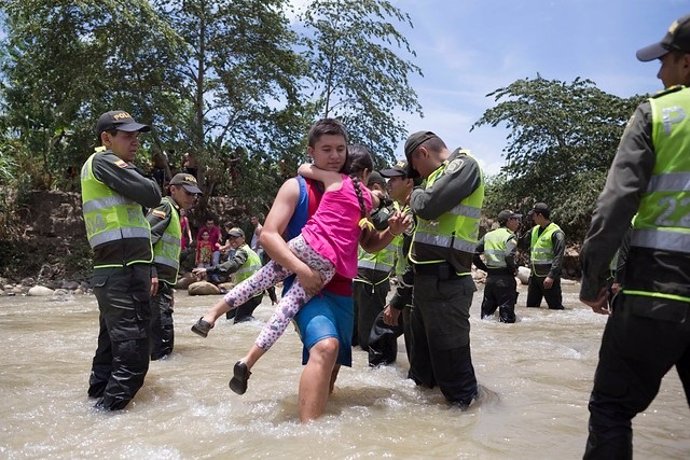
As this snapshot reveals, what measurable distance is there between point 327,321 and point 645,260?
1.77m

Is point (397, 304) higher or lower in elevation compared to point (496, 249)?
lower

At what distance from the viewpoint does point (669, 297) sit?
229 cm

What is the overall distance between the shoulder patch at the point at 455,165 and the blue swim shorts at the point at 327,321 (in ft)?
3.39

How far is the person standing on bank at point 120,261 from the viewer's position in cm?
397

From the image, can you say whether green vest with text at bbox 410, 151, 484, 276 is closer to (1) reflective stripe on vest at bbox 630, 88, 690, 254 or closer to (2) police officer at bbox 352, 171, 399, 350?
(1) reflective stripe on vest at bbox 630, 88, 690, 254

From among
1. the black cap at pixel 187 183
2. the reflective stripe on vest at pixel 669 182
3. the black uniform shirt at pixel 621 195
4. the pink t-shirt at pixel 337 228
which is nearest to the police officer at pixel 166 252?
the black cap at pixel 187 183

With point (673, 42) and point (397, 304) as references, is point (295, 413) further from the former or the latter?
point (673, 42)

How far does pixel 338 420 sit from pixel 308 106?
18.7 metres

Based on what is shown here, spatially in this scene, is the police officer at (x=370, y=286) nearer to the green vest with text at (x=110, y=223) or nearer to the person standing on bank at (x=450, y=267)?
A: the person standing on bank at (x=450, y=267)

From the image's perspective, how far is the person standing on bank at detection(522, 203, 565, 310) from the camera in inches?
405

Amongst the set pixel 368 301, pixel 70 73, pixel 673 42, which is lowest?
pixel 368 301

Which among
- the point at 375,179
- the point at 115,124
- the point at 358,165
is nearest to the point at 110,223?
the point at 115,124

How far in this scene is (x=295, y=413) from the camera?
3660 millimetres

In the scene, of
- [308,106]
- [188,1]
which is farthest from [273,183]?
[188,1]
